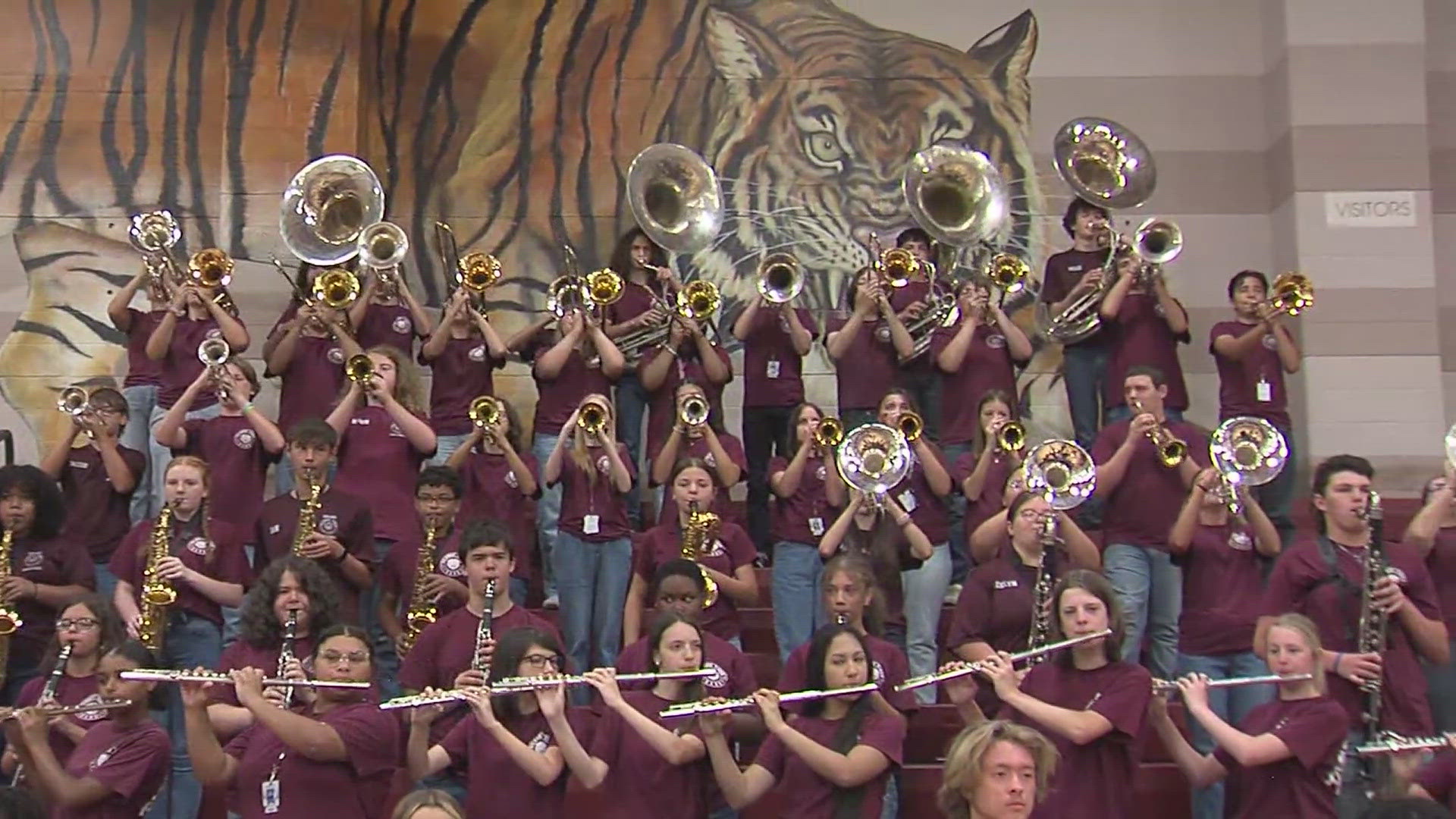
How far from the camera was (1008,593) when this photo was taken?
6.90 meters

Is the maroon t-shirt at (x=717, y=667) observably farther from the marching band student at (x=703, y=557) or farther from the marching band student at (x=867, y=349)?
the marching band student at (x=867, y=349)

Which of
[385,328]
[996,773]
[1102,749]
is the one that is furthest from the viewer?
[385,328]

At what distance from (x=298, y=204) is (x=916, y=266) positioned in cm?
374

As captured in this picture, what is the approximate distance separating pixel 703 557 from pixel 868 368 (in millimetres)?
2126

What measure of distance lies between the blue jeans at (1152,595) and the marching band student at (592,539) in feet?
7.12

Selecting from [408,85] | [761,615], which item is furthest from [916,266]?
[408,85]

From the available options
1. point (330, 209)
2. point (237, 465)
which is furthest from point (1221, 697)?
point (330, 209)

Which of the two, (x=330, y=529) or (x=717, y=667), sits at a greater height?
(x=330, y=529)

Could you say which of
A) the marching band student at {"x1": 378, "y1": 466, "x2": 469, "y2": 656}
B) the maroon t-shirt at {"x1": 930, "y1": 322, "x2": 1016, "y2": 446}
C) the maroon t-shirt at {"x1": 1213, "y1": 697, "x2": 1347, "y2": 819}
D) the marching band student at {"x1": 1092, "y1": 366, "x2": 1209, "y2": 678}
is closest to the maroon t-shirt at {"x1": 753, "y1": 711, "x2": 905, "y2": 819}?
the maroon t-shirt at {"x1": 1213, "y1": 697, "x2": 1347, "y2": 819}

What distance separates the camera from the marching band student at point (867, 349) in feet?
31.2

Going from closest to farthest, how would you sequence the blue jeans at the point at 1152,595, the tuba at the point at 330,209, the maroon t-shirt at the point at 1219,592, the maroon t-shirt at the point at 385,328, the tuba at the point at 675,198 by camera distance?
the maroon t-shirt at the point at 1219,592 → the blue jeans at the point at 1152,595 → the maroon t-shirt at the point at 385,328 → the tuba at the point at 330,209 → the tuba at the point at 675,198

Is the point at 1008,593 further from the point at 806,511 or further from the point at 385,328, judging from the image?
the point at 385,328

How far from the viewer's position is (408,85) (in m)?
12.4

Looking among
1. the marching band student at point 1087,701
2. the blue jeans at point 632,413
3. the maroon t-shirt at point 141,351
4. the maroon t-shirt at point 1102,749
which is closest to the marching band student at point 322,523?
the maroon t-shirt at point 141,351
